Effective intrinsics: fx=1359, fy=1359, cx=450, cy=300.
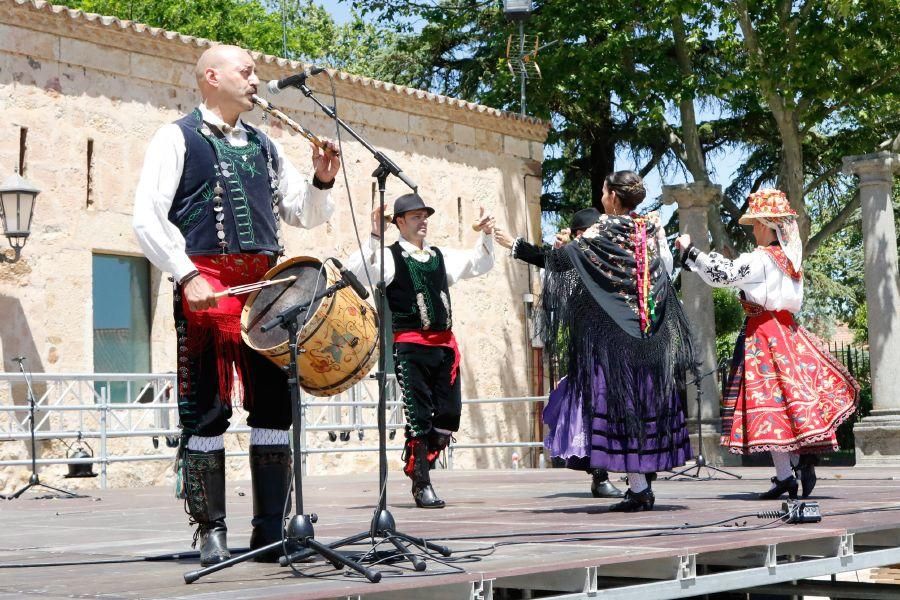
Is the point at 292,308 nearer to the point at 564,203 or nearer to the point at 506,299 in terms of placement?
the point at 506,299

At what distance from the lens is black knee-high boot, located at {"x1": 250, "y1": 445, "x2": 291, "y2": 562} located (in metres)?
4.79

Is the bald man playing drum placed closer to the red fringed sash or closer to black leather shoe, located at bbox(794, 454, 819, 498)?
the red fringed sash

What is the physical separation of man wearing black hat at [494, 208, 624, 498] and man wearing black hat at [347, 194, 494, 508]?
58 centimetres

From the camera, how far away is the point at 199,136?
4.73 metres

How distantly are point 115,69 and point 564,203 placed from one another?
44.8 feet

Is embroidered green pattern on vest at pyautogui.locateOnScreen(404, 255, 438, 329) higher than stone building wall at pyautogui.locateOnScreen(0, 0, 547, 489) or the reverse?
the reverse

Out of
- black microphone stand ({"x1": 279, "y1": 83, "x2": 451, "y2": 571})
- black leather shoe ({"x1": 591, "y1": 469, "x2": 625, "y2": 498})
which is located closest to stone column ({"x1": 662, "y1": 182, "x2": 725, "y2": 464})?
black leather shoe ({"x1": 591, "y1": 469, "x2": 625, "y2": 498})

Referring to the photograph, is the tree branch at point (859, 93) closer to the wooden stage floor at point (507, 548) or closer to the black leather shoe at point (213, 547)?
the wooden stage floor at point (507, 548)

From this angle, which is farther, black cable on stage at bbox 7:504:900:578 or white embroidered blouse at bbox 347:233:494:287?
white embroidered blouse at bbox 347:233:494:287

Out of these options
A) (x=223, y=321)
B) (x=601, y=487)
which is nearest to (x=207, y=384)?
(x=223, y=321)

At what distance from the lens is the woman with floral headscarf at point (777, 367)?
23.6 ft

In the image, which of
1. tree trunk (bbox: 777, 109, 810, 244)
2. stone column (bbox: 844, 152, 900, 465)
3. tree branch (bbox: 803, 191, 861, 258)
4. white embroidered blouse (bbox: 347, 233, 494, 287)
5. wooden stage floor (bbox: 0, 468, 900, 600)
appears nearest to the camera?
wooden stage floor (bbox: 0, 468, 900, 600)

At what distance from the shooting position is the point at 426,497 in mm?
7707

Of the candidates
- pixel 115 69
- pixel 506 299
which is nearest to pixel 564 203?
pixel 506 299
